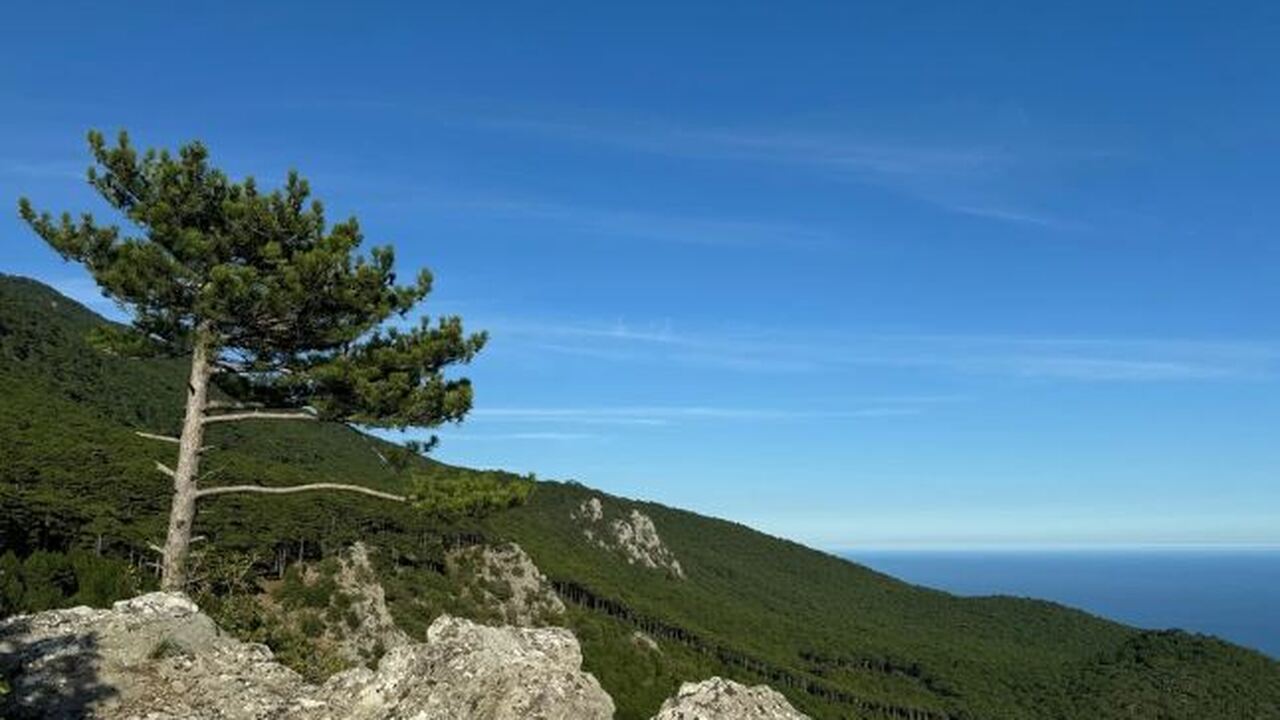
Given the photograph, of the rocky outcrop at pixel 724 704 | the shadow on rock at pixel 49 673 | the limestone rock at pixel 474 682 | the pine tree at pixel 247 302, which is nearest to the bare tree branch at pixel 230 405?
the pine tree at pixel 247 302

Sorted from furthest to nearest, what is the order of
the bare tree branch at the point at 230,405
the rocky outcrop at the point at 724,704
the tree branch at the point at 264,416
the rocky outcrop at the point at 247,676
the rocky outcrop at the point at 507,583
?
the rocky outcrop at the point at 507,583, the bare tree branch at the point at 230,405, the tree branch at the point at 264,416, the rocky outcrop at the point at 247,676, the rocky outcrop at the point at 724,704

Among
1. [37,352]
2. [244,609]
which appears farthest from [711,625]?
[244,609]

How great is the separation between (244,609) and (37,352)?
165 meters

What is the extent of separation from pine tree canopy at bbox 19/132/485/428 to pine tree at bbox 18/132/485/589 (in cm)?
3

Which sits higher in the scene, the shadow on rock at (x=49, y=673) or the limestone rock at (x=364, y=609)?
the shadow on rock at (x=49, y=673)

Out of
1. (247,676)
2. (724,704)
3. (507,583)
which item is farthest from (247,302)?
(507,583)

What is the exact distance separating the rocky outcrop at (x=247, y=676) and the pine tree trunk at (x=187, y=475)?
7.23m

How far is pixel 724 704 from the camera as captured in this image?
11.2 m

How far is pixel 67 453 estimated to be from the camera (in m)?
78.2

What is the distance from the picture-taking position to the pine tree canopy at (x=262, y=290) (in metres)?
21.5

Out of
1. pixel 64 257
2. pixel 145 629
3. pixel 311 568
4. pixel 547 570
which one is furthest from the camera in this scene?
pixel 547 570

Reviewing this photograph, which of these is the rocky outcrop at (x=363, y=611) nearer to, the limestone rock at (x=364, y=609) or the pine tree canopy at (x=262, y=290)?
the limestone rock at (x=364, y=609)

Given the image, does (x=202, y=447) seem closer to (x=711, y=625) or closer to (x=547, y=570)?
(x=547, y=570)

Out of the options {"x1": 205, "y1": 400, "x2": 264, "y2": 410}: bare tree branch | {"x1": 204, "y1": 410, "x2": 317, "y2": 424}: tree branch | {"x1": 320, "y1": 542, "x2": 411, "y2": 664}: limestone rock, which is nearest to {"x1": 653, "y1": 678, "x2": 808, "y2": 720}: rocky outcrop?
{"x1": 204, "y1": 410, "x2": 317, "y2": 424}: tree branch
